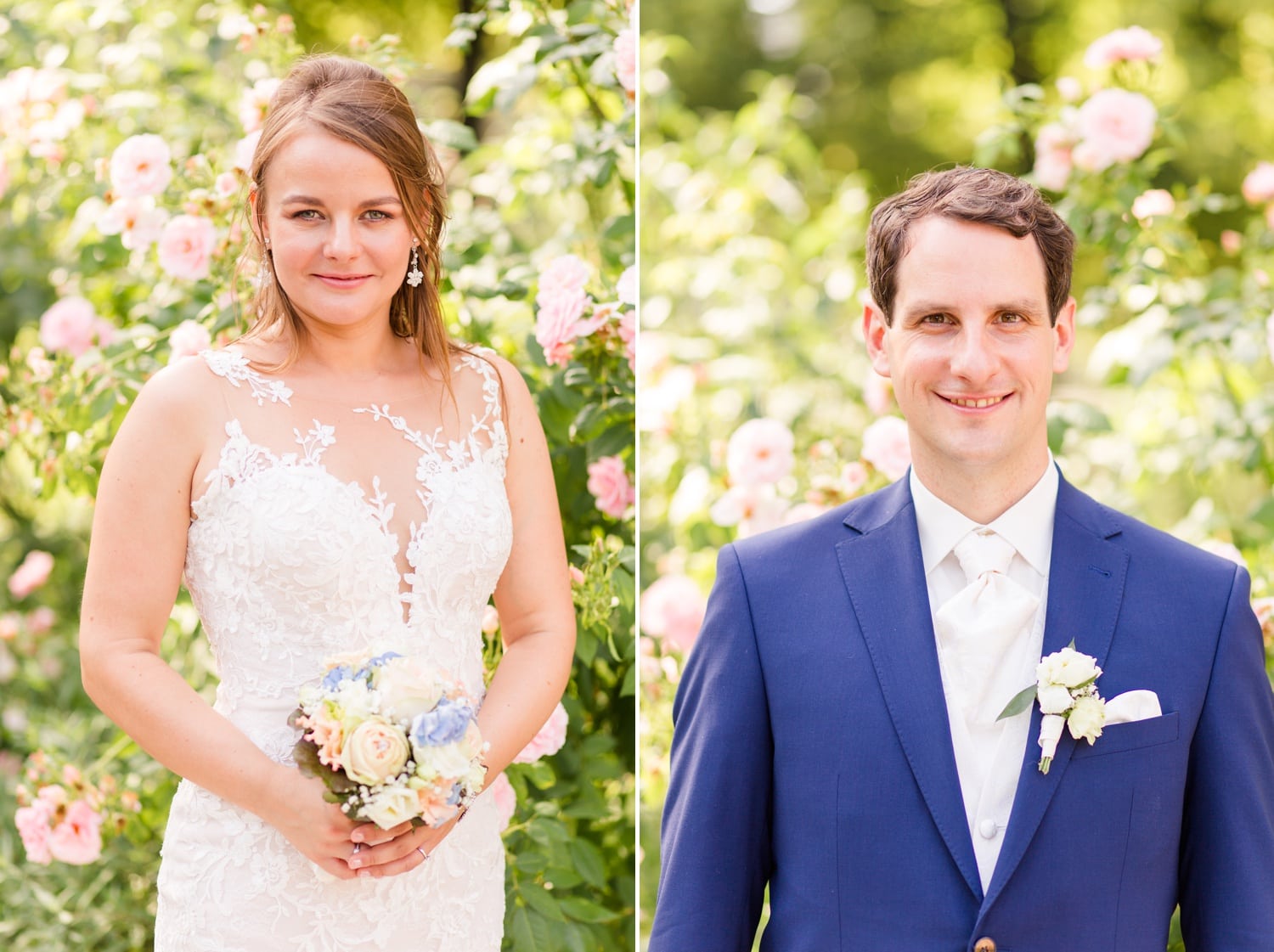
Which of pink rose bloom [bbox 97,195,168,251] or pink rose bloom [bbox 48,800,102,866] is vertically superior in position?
pink rose bloom [bbox 97,195,168,251]

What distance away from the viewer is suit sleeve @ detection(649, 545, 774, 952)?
185 centimetres

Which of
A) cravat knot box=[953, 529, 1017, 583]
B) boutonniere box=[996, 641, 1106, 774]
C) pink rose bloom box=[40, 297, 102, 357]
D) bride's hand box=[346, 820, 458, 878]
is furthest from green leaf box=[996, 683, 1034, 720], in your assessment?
pink rose bloom box=[40, 297, 102, 357]

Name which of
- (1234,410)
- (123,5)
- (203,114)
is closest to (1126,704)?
(1234,410)

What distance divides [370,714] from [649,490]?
1.90 meters

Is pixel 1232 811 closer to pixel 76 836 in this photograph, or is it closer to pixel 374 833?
pixel 374 833

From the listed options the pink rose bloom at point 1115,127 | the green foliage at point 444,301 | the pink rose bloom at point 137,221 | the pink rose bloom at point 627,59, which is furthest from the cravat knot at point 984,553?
the pink rose bloom at point 137,221

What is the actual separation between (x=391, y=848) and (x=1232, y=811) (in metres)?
→ 1.18

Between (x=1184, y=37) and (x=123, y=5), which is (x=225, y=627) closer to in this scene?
(x=123, y=5)

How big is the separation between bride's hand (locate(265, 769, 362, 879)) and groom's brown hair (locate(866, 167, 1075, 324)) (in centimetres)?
108

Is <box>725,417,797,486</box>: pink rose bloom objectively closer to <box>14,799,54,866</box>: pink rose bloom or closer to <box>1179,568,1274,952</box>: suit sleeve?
<box>1179,568,1274,952</box>: suit sleeve

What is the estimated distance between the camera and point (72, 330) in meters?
3.26

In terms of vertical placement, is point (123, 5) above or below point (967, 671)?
above

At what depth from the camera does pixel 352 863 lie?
194cm

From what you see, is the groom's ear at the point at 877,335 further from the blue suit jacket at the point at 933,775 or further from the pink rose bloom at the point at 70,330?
the pink rose bloom at the point at 70,330
